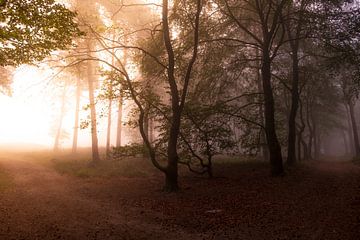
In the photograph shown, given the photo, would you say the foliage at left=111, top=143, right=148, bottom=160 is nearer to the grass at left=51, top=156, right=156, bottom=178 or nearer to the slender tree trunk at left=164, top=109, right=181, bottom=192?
the slender tree trunk at left=164, top=109, right=181, bottom=192

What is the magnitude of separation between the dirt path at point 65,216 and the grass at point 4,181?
12.2 inches

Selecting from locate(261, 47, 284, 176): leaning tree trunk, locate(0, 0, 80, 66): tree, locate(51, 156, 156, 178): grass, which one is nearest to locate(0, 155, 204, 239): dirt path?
locate(51, 156, 156, 178): grass

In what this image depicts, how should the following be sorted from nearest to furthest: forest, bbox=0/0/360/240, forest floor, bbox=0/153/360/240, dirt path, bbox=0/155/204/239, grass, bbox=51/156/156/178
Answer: dirt path, bbox=0/155/204/239
forest floor, bbox=0/153/360/240
forest, bbox=0/0/360/240
grass, bbox=51/156/156/178

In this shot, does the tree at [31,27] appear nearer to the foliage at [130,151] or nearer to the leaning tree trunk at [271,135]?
the foliage at [130,151]

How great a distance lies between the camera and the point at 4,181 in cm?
1562

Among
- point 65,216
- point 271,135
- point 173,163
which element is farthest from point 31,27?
point 271,135

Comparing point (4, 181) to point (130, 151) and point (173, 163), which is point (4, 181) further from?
point (173, 163)

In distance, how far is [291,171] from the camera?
17891 mm

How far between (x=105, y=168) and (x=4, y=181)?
7.09m

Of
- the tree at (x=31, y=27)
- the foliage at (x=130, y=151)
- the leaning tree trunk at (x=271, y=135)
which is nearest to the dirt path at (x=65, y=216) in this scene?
the foliage at (x=130, y=151)

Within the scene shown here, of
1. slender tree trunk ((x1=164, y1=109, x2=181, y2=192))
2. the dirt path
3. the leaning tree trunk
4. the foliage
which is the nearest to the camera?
the dirt path

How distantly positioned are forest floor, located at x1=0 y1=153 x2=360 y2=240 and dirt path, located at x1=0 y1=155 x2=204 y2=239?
0.03m

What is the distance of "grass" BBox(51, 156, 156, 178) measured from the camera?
64.2ft

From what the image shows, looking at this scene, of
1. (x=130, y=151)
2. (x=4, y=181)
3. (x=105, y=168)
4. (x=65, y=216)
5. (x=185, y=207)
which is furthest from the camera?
(x=105, y=168)
